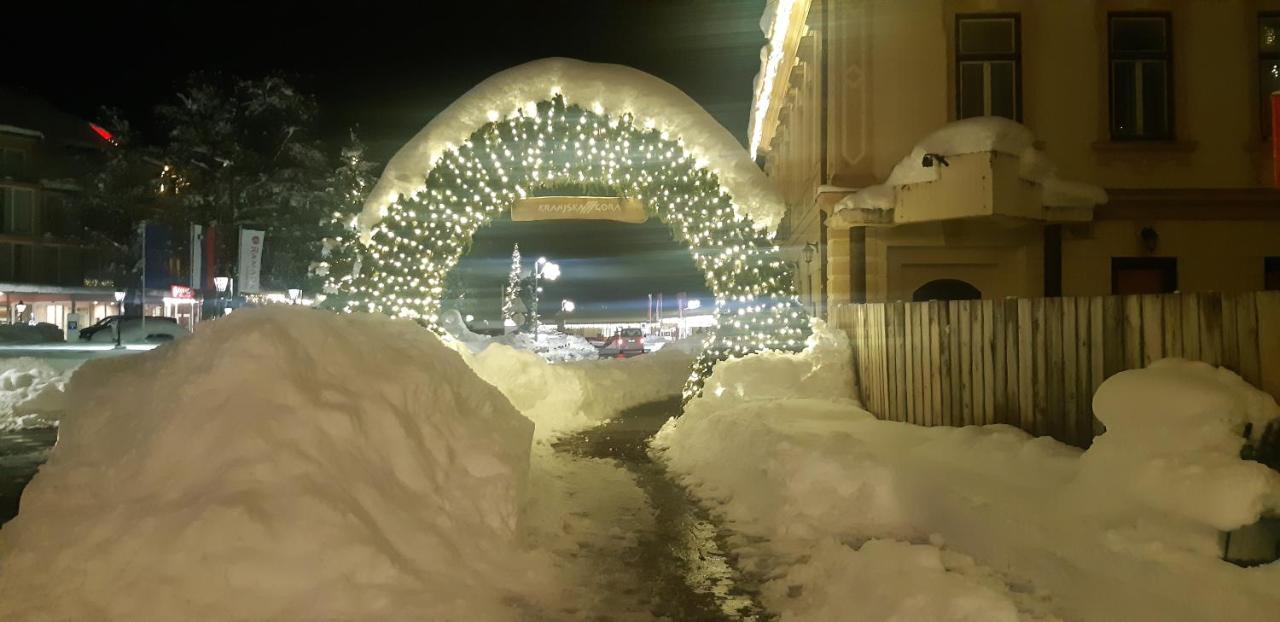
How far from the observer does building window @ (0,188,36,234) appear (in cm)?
4916

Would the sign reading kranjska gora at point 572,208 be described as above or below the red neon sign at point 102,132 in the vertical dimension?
below

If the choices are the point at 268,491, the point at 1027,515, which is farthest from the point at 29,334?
the point at 1027,515

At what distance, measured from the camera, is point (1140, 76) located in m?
13.9

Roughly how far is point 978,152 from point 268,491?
952 centimetres

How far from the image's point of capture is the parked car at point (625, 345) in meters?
35.9

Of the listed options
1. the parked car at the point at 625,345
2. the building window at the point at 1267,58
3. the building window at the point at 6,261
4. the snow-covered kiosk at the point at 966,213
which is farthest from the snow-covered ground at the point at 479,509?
the building window at the point at 6,261

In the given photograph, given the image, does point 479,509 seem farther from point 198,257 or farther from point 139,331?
point 139,331

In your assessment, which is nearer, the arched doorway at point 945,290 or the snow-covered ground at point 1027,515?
the snow-covered ground at point 1027,515

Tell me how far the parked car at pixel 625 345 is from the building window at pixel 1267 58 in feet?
78.9

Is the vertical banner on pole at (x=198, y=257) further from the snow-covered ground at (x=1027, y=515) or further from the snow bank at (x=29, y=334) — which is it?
the snow-covered ground at (x=1027, y=515)

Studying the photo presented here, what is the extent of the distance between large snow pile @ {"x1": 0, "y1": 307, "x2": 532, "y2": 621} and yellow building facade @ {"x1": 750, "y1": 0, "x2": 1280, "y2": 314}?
893cm

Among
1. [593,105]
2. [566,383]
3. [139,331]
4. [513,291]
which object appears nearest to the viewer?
[593,105]

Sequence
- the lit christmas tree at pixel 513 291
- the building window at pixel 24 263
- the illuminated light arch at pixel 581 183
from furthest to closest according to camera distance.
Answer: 1. the building window at pixel 24 263
2. the lit christmas tree at pixel 513 291
3. the illuminated light arch at pixel 581 183

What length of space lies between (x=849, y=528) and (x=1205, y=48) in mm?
11504
